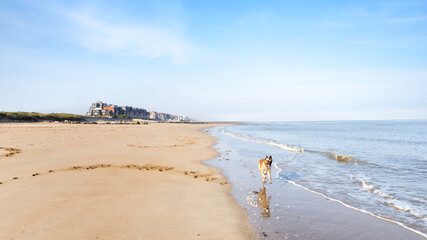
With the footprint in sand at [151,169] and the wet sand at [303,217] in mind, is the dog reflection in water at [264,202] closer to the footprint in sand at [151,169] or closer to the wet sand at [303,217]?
the wet sand at [303,217]

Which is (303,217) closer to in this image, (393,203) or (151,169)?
(393,203)

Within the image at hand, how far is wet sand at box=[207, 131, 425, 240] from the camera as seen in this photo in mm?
5586

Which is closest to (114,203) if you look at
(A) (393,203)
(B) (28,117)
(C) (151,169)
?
(C) (151,169)

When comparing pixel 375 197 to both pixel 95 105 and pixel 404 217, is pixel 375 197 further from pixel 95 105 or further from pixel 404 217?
pixel 95 105

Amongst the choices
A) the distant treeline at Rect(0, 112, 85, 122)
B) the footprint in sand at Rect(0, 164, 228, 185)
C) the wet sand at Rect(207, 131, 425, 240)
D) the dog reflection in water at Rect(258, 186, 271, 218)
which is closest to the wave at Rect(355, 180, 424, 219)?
the wet sand at Rect(207, 131, 425, 240)

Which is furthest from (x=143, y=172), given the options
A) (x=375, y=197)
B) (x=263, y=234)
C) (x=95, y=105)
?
(x=95, y=105)

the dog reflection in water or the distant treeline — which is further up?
the distant treeline

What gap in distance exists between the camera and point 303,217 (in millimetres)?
6535

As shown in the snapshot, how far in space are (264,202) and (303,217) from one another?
1458 mm

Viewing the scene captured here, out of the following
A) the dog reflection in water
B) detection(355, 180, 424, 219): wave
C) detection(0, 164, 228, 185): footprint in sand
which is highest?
detection(0, 164, 228, 185): footprint in sand

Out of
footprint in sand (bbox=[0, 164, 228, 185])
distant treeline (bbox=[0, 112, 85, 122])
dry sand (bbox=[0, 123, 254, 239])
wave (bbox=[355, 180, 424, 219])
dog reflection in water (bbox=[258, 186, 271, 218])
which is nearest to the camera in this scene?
dry sand (bbox=[0, 123, 254, 239])

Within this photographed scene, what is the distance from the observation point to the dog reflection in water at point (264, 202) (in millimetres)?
6732

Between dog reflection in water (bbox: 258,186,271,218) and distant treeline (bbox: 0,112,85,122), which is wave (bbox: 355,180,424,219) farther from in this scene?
distant treeline (bbox: 0,112,85,122)

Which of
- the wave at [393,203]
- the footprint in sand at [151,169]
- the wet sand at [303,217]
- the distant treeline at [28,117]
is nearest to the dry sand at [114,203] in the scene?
the footprint in sand at [151,169]
